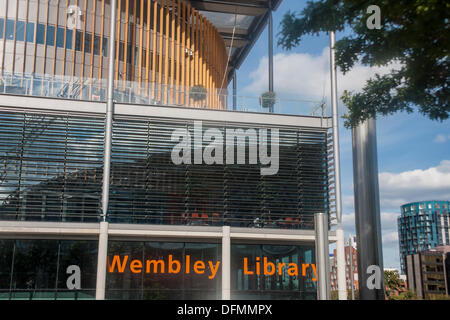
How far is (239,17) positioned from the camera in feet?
125

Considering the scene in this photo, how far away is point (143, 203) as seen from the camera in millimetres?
20219

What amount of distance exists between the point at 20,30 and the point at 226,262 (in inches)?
606

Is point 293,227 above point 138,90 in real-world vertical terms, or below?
below

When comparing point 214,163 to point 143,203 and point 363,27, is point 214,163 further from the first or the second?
point 363,27

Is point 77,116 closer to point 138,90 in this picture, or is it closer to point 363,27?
point 138,90

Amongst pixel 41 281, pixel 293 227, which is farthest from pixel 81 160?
pixel 293 227

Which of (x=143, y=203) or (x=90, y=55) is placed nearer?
(x=143, y=203)

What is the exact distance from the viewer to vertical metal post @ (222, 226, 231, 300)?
65.6 feet

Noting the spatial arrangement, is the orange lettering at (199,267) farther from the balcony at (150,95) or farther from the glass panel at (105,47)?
the glass panel at (105,47)

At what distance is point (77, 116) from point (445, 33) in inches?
620

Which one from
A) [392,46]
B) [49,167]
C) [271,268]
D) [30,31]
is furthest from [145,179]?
[392,46]

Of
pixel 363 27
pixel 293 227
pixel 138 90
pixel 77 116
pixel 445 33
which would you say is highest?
pixel 138 90
